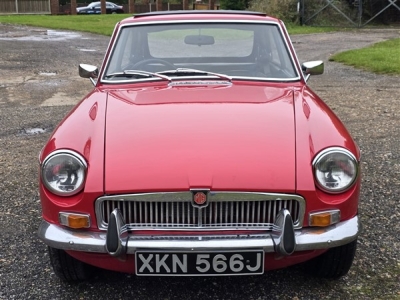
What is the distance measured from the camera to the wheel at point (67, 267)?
295 cm

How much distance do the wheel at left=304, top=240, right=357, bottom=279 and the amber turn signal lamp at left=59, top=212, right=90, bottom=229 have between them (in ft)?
4.46

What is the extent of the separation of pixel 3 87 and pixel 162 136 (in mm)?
7398

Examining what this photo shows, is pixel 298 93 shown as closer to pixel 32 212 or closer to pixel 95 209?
pixel 95 209

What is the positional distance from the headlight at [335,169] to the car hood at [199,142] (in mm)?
154

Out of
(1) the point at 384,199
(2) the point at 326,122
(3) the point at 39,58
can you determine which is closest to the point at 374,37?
(3) the point at 39,58

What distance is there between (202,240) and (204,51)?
2022 mm

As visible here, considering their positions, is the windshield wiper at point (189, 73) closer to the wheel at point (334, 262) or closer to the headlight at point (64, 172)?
the headlight at point (64, 172)

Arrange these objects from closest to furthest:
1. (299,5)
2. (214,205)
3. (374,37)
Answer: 1. (214,205)
2. (374,37)
3. (299,5)

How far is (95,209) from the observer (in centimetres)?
266


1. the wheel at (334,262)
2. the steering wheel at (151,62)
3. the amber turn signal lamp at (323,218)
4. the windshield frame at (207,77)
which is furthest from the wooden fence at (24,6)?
the amber turn signal lamp at (323,218)

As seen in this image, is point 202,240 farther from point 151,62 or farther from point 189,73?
point 151,62

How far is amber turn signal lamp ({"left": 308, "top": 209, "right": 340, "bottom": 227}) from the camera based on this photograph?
2.68 metres

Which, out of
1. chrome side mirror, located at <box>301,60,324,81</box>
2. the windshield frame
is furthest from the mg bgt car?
chrome side mirror, located at <box>301,60,324,81</box>

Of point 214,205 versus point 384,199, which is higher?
point 214,205
